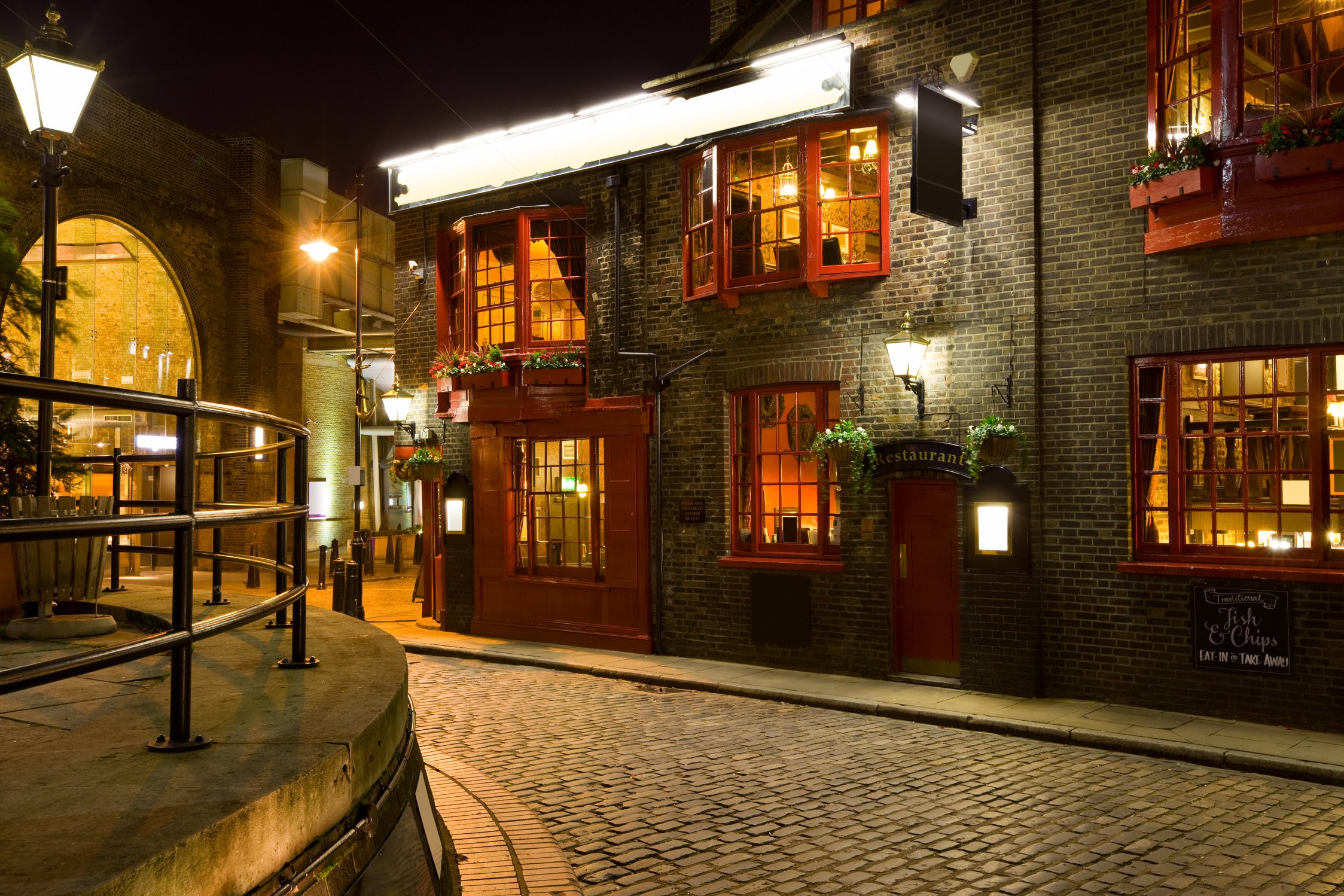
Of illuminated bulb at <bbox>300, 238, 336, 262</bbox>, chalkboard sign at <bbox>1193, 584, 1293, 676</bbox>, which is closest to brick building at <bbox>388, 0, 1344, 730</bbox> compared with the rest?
chalkboard sign at <bbox>1193, 584, 1293, 676</bbox>

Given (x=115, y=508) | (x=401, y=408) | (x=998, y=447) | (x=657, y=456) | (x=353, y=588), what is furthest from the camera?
(x=401, y=408)

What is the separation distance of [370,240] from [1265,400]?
91.0ft

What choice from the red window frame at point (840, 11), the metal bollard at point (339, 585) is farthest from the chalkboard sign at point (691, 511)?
the red window frame at point (840, 11)

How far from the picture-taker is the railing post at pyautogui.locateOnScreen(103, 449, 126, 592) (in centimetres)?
554

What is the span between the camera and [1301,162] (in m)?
8.77

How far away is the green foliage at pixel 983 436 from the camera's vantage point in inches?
418

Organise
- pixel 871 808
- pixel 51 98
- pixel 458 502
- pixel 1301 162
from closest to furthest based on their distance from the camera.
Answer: pixel 871 808
pixel 51 98
pixel 1301 162
pixel 458 502

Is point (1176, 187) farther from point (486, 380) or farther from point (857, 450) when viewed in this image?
point (486, 380)

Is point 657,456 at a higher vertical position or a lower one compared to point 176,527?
higher

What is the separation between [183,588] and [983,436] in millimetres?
9204

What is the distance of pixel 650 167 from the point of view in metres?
14.1

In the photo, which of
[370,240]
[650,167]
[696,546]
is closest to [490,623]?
[696,546]

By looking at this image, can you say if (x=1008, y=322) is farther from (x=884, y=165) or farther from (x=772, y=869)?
(x=772, y=869)

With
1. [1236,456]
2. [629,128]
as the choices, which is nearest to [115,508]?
[1236,456]
